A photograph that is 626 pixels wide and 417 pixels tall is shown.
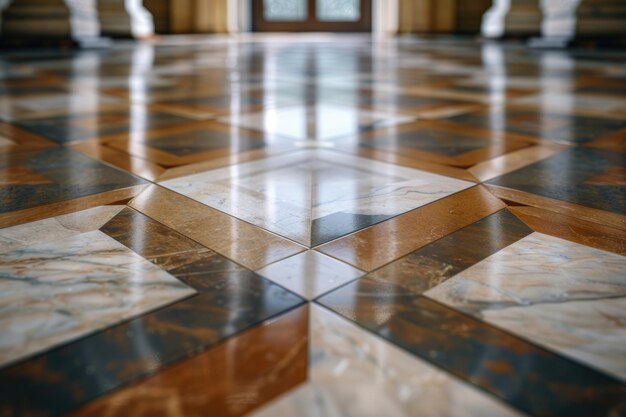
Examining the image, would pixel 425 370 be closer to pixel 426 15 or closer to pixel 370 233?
pixel 370 233

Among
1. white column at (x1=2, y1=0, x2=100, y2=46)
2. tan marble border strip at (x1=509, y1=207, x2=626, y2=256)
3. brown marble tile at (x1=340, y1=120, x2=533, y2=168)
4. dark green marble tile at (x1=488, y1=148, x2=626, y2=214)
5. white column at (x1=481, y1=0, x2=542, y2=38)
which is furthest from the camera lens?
white column at (x1=481, y1=0, x2=542, y2=38)

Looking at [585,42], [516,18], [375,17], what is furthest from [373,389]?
[375,17]

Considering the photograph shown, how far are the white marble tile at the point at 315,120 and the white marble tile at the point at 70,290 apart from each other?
2.10 feet

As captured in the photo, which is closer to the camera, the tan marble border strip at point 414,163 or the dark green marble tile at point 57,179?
the dark green marble tile at point 57,179

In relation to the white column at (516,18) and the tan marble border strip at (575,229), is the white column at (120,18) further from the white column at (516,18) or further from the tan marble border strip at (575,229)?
the tan marble border strip at (575,229)

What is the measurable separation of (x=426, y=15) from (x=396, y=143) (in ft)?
22.9

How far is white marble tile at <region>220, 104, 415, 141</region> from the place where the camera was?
3.91 feet

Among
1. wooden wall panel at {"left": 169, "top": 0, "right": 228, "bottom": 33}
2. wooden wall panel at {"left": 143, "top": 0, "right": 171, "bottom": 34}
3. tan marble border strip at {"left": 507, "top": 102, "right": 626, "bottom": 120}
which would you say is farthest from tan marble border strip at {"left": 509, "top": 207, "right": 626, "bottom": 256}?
wooden wall panel at {"left": 143, "top": 0, "right": 171, "bottom": 34}

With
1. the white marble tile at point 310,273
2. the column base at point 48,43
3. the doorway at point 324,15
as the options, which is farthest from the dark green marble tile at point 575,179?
the doorway at point 324,15

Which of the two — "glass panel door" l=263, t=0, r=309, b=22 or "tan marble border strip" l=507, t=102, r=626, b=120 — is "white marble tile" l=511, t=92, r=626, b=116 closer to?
"tan marble border strip" l=507, t=102, r=626, b=120

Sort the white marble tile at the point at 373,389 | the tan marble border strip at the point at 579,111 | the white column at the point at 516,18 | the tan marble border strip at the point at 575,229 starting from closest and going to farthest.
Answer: the white marble tile at the point at 373,389 → the tan marble border strip at the point at 575,229 → the tan marble border strip at the point at 579,111 → the white column at the point at 516,18

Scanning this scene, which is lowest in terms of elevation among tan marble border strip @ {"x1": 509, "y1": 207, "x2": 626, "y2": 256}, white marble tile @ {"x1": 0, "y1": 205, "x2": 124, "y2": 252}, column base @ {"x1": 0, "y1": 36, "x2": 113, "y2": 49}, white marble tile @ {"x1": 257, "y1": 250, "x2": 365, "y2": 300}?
white marble tile @ {"x1": 257, "y1": 250, "x2": 365, "y2": 300}

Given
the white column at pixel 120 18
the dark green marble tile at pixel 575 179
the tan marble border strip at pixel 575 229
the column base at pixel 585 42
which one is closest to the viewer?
the tan marble border strip at pixel 575 229

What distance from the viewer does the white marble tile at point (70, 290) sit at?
42 centimetres
